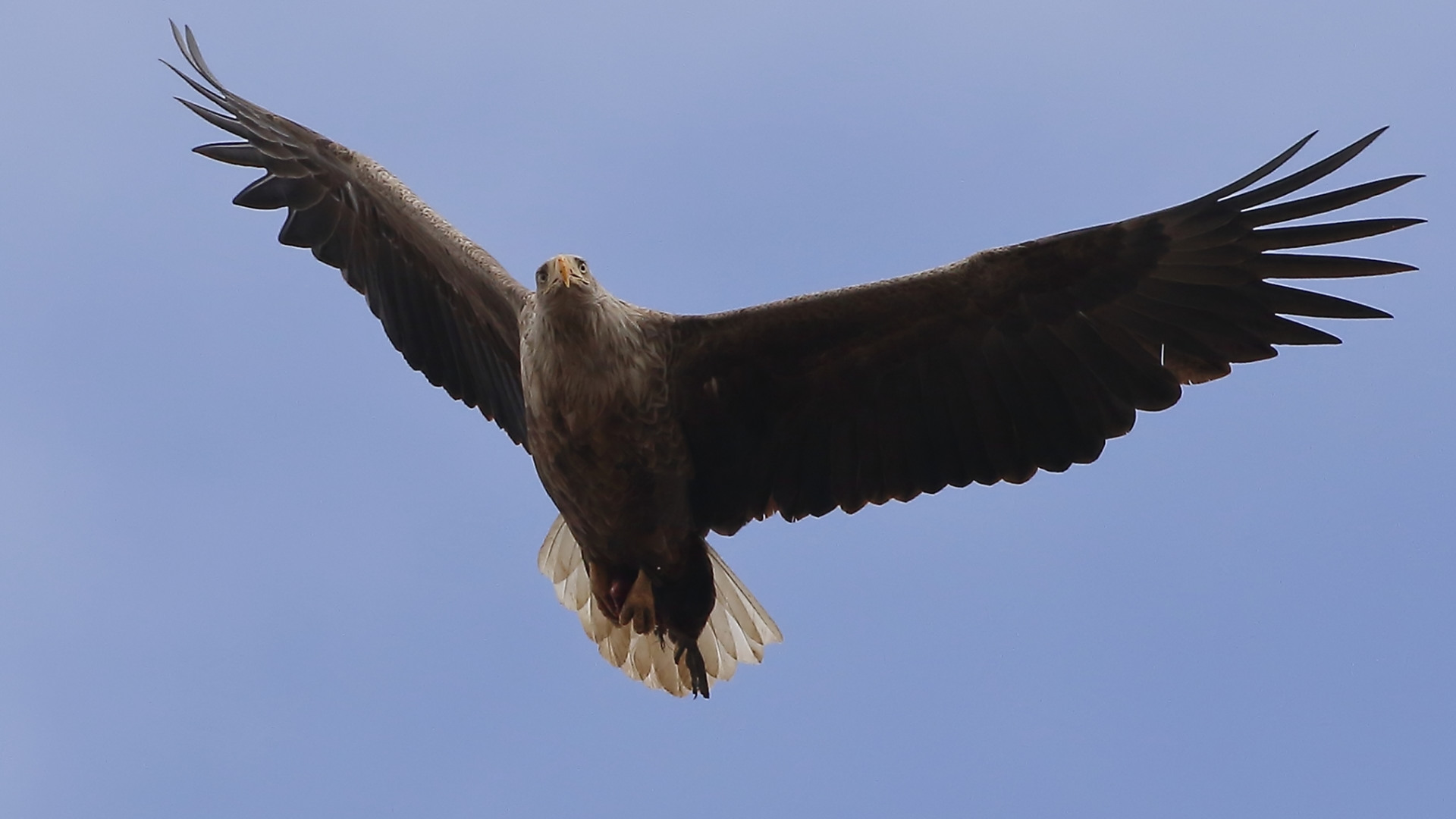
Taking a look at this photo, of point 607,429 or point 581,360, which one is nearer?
point 581,360

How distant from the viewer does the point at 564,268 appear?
6.45 meters

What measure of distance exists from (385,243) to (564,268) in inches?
61.1

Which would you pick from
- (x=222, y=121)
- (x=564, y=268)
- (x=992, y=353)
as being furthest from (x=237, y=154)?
(x=992, y=353)

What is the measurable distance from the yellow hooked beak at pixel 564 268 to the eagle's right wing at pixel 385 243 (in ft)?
2.71

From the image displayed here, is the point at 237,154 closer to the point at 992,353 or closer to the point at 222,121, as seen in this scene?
the point at 222,121

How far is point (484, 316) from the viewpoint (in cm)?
738

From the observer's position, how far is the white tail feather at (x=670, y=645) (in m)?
8.02

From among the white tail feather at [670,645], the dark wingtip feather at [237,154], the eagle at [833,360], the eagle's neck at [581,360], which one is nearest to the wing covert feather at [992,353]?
the eagle at [833,360]

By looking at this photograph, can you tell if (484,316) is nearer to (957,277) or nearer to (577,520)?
(577,520)

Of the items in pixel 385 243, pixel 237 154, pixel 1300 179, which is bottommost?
pixel 1300 179

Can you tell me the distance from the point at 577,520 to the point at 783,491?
34.4 inches

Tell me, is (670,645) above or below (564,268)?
below

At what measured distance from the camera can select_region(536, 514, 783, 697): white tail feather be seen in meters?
8.02

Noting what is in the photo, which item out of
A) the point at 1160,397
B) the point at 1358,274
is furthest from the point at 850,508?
the point at 1358,274
